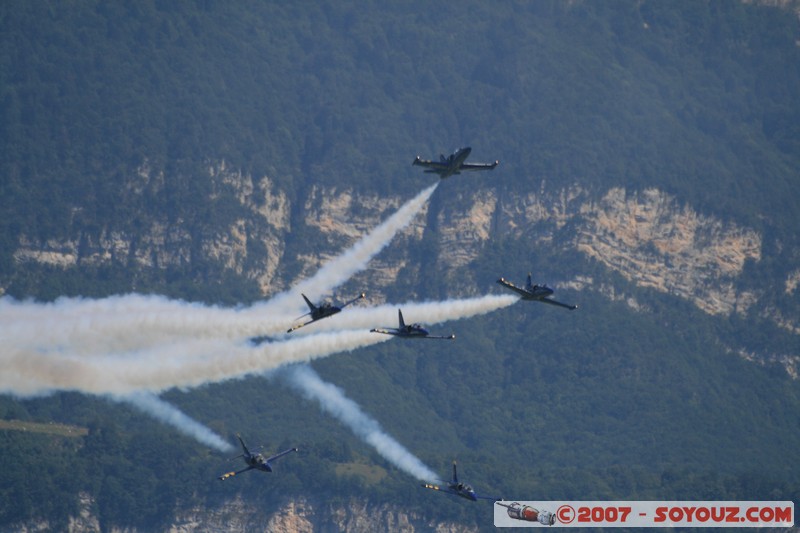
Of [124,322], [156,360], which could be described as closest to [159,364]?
[156,360]

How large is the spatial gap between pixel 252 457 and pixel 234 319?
11.2m

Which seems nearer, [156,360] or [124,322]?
[124,322]

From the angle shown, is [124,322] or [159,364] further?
[159,364]

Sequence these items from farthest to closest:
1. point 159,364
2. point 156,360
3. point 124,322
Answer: point 156,360, point 159,364, point 124,322

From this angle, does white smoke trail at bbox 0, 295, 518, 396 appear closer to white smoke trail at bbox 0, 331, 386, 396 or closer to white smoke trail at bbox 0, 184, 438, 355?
white smoke trail at bbox 0, 331, 386, 396

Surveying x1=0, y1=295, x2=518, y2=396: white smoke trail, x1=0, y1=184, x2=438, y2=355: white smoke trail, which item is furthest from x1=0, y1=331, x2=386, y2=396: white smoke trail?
x1=0, y1=184, x2=438, y2=355: white smoke trail

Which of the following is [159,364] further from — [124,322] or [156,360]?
[124,322]

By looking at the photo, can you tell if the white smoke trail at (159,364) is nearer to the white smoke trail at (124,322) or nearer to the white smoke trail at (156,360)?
the white smoke trail at (156,360)

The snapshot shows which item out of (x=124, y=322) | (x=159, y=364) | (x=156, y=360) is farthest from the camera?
(x=156, y=360)

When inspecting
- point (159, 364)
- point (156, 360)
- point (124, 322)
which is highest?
point (124, 322)

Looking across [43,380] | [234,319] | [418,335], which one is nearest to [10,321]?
[43,380]

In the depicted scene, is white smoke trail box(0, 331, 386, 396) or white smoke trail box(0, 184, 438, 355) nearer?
white smoke trail box(0, 184, 438, 355)

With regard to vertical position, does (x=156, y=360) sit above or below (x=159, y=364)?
above

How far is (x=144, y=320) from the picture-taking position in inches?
7692
